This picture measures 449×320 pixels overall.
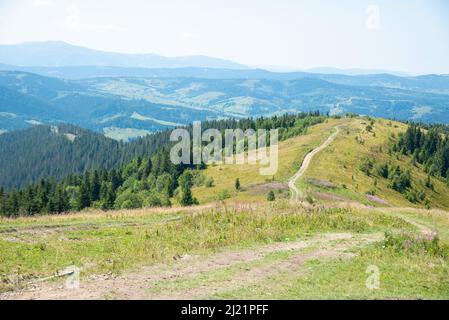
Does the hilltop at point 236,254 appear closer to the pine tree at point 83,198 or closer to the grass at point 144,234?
the grass at point 144,234

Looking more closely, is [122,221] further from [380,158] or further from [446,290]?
[380,158]

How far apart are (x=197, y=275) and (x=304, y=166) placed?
3073 inches

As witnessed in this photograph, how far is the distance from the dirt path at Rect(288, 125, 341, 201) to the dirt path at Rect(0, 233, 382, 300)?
27.8 m

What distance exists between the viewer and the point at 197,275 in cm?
2234

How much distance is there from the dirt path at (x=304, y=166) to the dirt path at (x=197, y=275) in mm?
27754

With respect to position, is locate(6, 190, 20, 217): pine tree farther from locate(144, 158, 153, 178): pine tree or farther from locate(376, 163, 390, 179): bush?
locate(376, 163, 390, 179): bush

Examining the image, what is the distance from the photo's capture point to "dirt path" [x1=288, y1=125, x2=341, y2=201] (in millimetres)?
69169

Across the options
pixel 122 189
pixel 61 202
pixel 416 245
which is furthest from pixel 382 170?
pixel 416 245

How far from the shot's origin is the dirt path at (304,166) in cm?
6917

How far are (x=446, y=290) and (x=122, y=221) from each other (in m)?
26.5

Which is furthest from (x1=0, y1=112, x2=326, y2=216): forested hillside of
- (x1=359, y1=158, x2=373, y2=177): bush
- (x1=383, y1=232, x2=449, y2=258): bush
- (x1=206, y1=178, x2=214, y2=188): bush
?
(x1=383, y1=232, x2=449, y2=258): bush

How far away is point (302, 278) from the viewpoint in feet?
71.5
